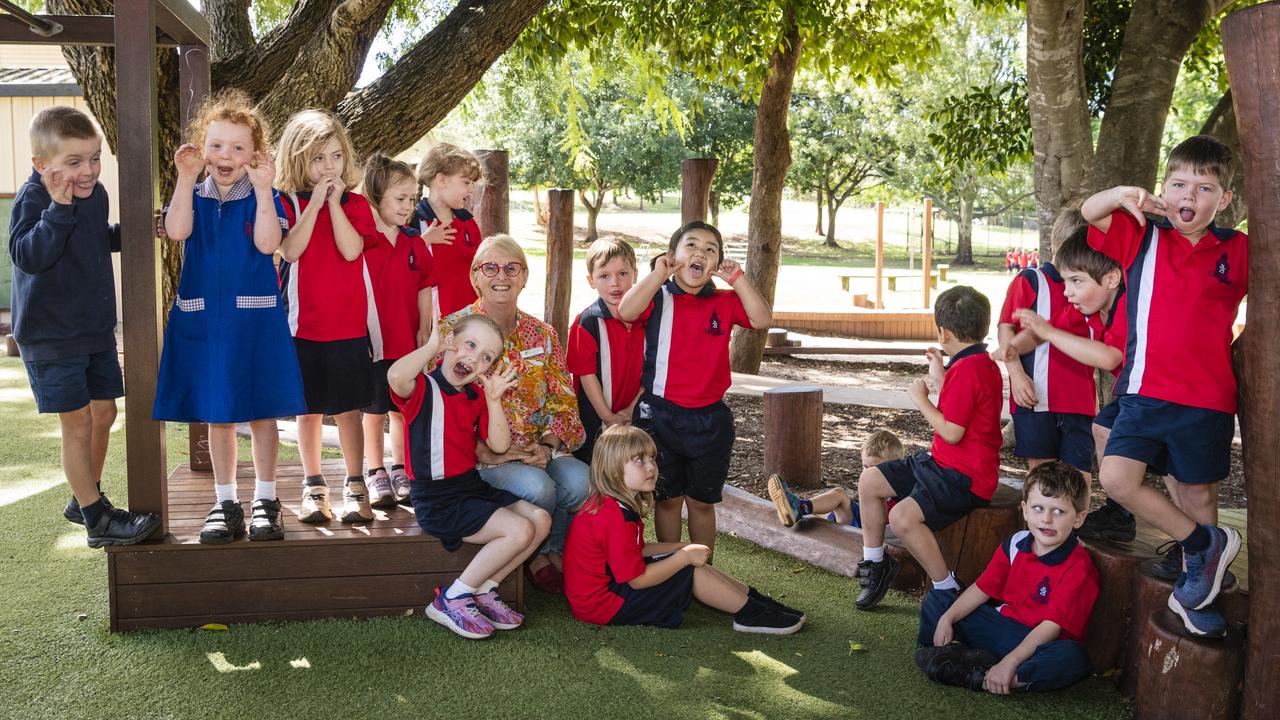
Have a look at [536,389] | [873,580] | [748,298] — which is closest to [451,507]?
[536,389]

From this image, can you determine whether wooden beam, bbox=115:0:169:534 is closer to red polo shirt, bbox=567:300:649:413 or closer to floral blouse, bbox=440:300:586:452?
floral blouse, bbox=440:300:586:452

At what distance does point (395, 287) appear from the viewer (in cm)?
444

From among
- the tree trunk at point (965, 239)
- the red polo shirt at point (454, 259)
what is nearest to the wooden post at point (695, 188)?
the red polo shirt at point (454, 259)

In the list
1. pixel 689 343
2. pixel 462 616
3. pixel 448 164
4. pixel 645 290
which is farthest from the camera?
pixel 448 164

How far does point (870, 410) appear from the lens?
8.90 meters

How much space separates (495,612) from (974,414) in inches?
76.3

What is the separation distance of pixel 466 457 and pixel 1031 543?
200cm

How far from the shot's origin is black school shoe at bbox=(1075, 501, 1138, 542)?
3.85 metres

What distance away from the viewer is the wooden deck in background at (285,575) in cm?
381

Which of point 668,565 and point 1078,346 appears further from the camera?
point 668,565

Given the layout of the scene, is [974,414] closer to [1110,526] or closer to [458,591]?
[1110,526]

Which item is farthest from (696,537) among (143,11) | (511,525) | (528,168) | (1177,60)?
(528,168)

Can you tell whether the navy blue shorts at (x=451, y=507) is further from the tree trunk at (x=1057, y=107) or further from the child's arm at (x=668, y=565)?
the tree trunk at (x=1057, y=107)

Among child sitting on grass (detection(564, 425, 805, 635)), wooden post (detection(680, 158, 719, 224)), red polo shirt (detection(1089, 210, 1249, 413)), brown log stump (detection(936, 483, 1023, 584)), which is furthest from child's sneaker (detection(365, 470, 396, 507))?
wooden post (detection(680, 158, 719, 224))
